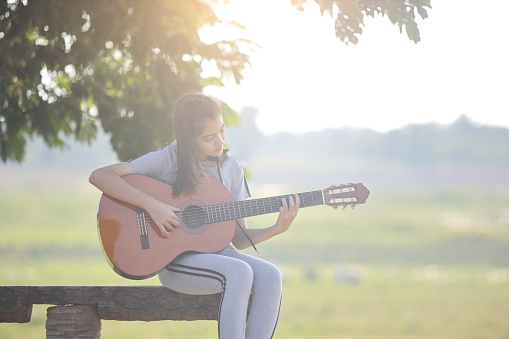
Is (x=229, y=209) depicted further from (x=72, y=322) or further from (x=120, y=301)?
(x=72, y=322)

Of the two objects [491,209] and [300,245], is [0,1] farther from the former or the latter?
[491,209]

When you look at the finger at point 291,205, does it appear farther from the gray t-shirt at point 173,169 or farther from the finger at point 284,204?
the gray t-shirt at point 173,169

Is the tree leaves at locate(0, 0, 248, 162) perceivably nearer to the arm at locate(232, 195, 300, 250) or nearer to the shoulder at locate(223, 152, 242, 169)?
the shoulder at locate(223, 152, 242, 169)

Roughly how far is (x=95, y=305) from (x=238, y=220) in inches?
39.0

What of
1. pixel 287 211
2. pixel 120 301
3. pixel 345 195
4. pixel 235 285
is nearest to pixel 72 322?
pixel 120 301

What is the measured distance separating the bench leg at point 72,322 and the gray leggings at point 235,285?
0.70 m

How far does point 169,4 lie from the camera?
17.6 ft

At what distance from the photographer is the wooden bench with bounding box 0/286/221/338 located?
3268 millimetres

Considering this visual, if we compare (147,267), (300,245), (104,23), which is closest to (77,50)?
(104,23)

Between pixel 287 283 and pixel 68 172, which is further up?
pixel 68 172

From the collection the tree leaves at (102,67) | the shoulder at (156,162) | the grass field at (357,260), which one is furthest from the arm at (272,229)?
the grass field at (357,260)

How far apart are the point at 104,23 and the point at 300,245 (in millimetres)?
82421

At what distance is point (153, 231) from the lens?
3143mm

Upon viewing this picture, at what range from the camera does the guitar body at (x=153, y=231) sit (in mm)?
3086
